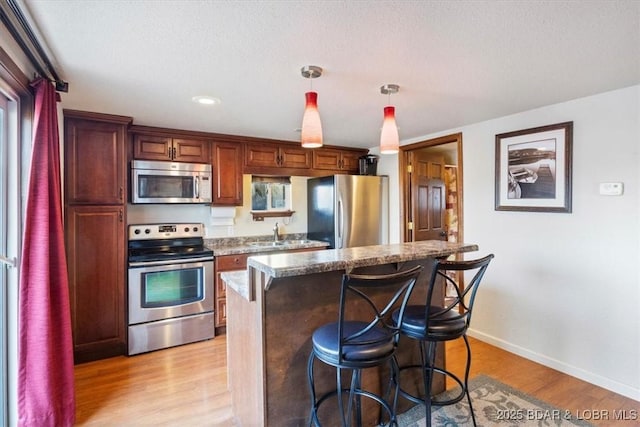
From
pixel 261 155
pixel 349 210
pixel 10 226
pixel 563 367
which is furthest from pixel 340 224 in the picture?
pixel 10 226

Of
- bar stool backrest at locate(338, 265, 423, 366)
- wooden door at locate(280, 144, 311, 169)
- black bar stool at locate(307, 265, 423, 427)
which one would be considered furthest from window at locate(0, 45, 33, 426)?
wooden door at locate(280, 144, 311, 169)

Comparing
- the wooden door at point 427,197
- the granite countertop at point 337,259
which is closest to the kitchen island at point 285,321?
the granite countertop at point 337,259

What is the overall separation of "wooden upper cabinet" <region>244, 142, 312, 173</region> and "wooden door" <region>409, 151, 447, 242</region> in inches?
56.0

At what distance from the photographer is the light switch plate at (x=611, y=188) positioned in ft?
7.89

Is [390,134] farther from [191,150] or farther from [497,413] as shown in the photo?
[191,150]

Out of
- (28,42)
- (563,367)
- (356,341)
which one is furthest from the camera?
(563,367)

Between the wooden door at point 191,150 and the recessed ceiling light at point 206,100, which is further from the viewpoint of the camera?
the wooden door at point 191,150

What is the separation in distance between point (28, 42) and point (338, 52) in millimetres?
1566

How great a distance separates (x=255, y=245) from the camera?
3.98 metres

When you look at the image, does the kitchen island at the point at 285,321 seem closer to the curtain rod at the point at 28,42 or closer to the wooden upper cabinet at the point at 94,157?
the curtain rod at the point at 28,42

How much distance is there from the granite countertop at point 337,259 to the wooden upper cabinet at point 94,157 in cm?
213

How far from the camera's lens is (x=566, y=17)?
1.47 meters

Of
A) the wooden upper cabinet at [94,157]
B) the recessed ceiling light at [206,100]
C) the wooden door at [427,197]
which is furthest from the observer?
the wooden door at [427,197]

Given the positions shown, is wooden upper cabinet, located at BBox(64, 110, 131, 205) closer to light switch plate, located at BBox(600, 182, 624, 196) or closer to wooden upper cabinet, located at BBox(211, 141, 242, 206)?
wooden upper cabinet, located at BBox(211, 141, 242, 206)
